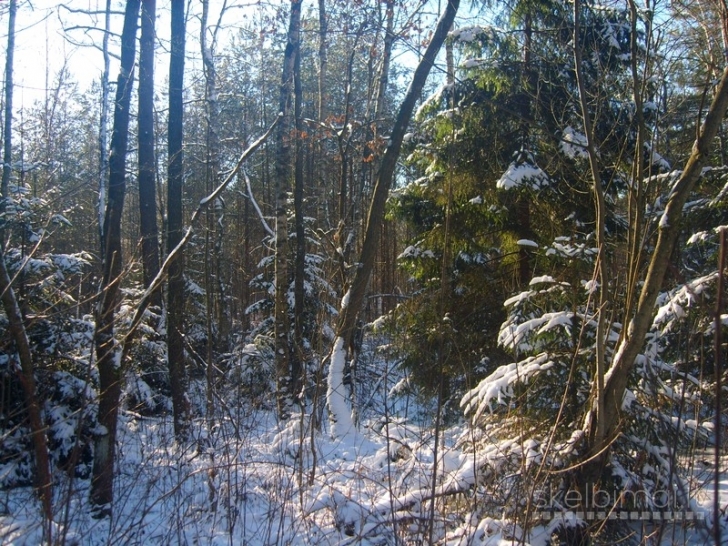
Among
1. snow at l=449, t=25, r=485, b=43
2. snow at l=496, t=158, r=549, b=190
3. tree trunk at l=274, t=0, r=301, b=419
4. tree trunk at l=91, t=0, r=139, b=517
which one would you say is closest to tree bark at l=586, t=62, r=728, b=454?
snow at l=496, t=158, r=549, b=190

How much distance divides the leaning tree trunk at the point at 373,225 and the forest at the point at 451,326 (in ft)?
0.12

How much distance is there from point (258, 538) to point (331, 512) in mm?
607

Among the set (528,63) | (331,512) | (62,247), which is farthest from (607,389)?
(62,247)

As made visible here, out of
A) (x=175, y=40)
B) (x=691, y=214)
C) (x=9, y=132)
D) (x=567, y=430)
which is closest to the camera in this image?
(x=567, y=430)

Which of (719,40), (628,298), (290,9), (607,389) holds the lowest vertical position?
(607,389)

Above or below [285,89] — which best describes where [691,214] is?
below

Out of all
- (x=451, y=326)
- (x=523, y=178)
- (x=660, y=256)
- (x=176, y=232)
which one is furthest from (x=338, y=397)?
(x=660, y=256)

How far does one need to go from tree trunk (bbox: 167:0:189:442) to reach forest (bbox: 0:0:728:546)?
0.04m

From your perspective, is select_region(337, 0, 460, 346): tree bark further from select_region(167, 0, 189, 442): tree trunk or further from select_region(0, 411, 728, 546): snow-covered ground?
select_region(167, 0, 189, 442): tree trunk

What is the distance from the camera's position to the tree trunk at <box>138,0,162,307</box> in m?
6.43

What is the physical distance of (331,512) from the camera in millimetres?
3979

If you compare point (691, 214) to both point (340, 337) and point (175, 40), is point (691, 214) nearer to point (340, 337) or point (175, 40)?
point (340, 337)

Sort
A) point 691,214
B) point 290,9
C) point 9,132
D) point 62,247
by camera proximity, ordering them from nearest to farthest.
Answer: point 691,214, point 290,9, point 9,132, point 62,247

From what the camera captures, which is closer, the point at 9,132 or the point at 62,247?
the point at 9,132
